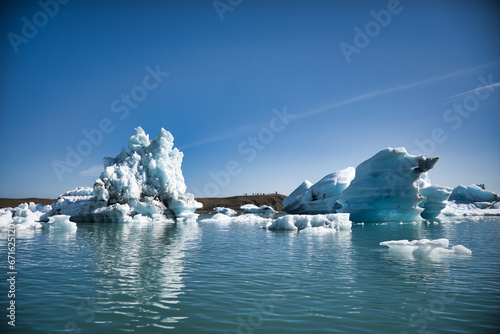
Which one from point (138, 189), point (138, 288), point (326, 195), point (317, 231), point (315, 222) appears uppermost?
point (138, 189)

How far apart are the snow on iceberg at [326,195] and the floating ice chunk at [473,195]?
69.1 feet

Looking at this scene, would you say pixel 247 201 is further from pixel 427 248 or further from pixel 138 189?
pixel 427 248

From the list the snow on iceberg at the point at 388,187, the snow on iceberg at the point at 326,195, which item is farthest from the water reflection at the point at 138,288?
the snow on iceberg at the point at 326,195

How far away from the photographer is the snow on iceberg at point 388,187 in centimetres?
2830

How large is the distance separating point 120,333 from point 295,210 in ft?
143

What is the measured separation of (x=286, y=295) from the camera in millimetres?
6777

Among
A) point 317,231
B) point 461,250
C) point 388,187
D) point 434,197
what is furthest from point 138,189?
point 434,197

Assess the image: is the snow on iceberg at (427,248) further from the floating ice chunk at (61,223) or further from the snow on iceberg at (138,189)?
the snow on iceberg at (138,189)

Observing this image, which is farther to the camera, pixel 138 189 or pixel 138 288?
pixel 138 189

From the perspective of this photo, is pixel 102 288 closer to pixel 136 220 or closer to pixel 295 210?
pixel 136 220

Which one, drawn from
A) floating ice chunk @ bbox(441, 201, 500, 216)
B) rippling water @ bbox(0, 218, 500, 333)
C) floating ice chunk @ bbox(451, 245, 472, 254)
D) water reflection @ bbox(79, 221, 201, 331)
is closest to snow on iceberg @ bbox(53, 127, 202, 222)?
water reflection @ bbox(79, 221, 201, 331)

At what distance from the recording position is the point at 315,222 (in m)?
21.4

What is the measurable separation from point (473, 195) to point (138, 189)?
4946cm

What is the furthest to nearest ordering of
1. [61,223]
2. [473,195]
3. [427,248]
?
[473,195], [61,223], [427,248]
